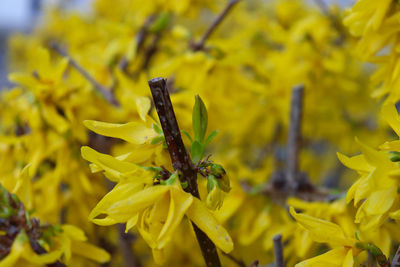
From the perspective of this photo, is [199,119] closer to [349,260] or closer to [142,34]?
[349,260]

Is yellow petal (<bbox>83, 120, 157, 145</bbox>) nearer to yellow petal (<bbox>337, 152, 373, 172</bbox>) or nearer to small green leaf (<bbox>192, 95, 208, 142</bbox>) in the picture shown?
small green leaf (<bbox>192, 95, 208, 142</bbox>)

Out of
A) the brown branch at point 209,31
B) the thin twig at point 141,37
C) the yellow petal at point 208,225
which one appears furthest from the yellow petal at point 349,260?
the thin twig at point 141,37

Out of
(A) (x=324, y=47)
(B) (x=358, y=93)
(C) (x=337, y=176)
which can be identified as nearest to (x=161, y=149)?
(A) (x=324, y=47)

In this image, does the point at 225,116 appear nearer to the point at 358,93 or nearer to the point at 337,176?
the point at 358,93

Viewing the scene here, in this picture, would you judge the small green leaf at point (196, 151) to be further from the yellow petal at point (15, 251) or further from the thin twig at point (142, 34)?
the thin twig at point (142, 34)

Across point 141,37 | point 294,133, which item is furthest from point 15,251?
point 141,37

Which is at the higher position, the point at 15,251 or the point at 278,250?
the point at 15,251

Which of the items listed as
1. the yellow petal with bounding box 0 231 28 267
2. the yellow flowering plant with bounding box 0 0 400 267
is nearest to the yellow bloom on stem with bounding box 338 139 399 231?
the yellow flowering plant with bounding box 0 0 400 267
